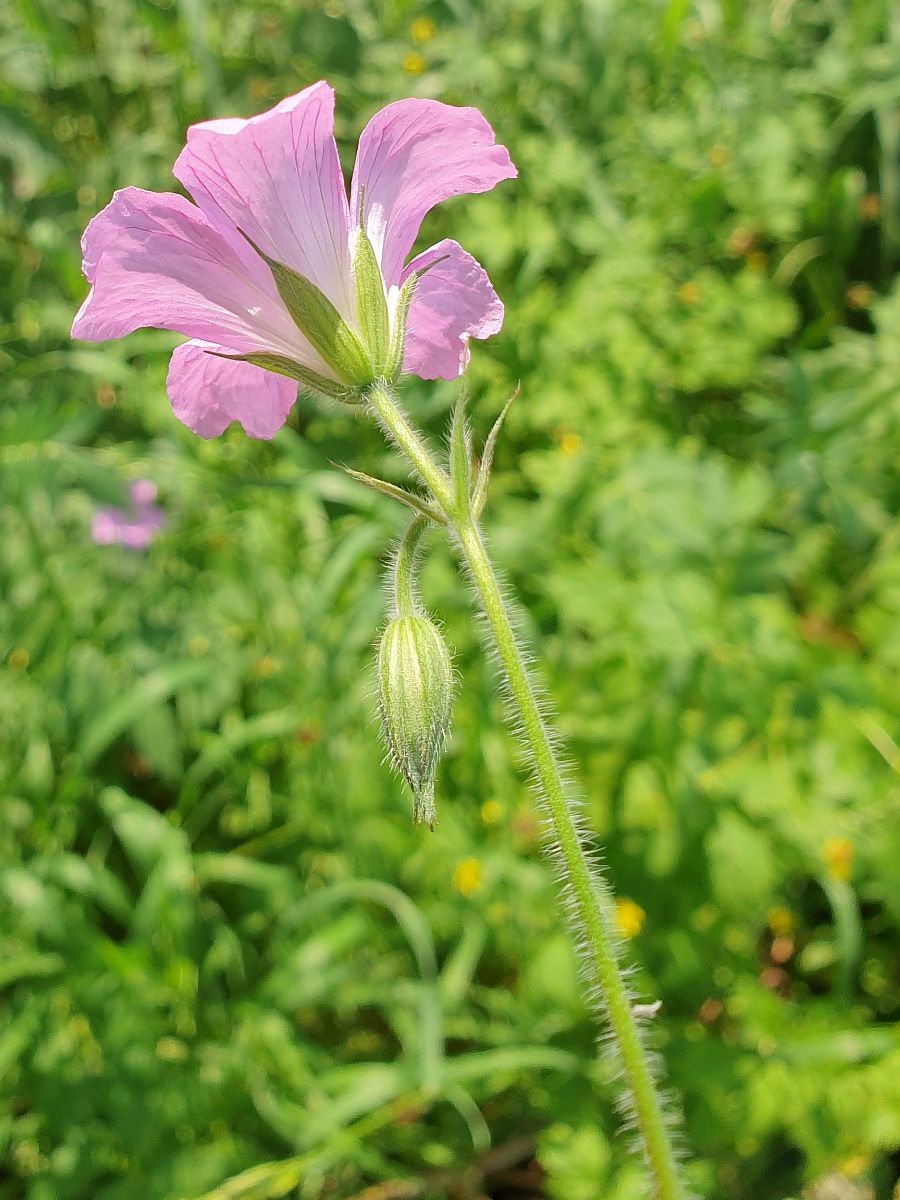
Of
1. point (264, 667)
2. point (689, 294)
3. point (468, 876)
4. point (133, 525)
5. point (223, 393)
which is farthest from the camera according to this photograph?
point (689, 294)

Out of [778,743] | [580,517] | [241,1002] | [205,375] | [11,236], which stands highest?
[205,375]

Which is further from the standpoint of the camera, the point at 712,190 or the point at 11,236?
the point at 11,236

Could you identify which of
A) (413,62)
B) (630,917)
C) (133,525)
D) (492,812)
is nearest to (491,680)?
(492,812)

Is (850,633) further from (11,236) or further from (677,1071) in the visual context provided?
(11,236)

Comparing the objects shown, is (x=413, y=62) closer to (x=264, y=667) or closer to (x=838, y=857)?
(x=264, y=667)

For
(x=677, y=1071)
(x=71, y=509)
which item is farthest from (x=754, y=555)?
(x=71, y=509)

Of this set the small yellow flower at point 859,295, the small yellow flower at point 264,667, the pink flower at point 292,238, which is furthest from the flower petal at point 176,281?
the small yellow flower at point 859,295

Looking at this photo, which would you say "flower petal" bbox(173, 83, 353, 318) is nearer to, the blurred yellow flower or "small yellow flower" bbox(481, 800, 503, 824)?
"small yellow flower" bbox(481, 800, 503, 824)
